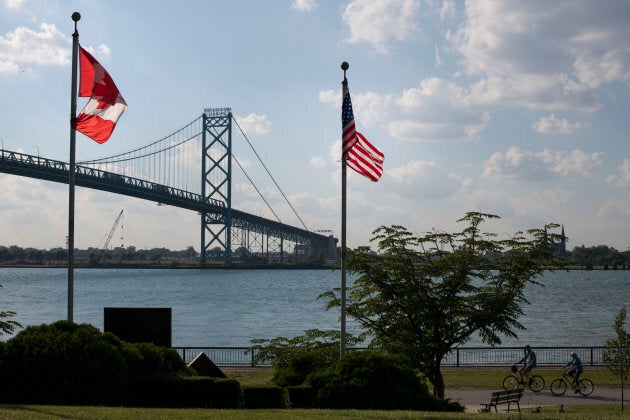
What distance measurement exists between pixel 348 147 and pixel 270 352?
594cm

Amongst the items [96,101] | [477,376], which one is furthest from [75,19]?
[477,376]

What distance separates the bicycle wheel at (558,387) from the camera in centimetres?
2161

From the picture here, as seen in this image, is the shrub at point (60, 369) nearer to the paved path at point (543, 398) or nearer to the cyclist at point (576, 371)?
the paved path at point (543, 398)

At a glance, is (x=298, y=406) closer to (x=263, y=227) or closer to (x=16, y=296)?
(x=16, y=296)

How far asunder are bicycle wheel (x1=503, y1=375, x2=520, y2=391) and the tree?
2843 mm

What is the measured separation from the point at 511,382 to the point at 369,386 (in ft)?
32.4

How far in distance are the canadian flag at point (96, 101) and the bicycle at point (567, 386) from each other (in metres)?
13.2

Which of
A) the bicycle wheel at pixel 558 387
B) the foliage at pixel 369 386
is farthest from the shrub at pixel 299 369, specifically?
the bicycle wheel at pixel 558 387

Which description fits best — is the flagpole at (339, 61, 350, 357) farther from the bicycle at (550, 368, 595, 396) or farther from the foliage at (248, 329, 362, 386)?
A: the bicycle at (550, 368, 595, 396)

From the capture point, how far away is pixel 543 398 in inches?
818

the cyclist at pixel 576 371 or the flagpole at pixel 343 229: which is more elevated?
the flagpole at pixel 343 229

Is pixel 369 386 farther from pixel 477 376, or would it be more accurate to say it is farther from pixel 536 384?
pixel 477 376

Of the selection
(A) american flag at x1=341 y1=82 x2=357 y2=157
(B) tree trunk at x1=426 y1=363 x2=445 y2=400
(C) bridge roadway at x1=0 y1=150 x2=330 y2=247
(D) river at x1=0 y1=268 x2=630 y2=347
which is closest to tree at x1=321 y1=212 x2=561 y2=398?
(B) tree trunk at x1=426 y1=363 x2=445 y2=400

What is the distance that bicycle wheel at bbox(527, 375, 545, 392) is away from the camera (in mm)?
21906
